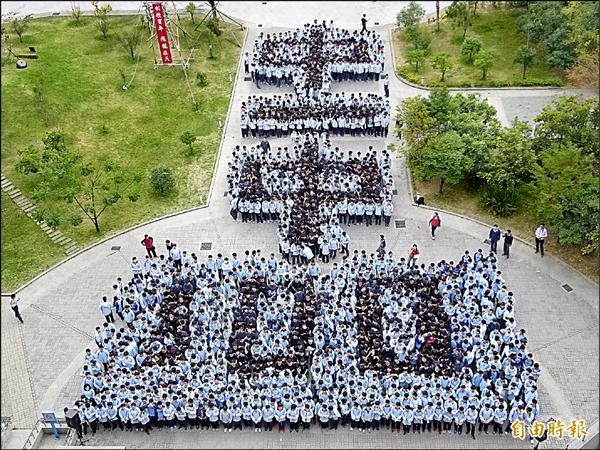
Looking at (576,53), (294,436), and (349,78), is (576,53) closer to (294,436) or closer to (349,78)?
(349,78)

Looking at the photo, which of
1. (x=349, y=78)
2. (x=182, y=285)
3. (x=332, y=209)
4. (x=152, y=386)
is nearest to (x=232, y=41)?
(x=349, y=78)

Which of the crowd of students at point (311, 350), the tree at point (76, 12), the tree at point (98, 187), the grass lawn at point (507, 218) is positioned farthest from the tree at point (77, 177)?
the tree at point (76, 12)

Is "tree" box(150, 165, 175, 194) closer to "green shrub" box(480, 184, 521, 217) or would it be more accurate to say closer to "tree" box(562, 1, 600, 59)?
"green shrub" box(480, 184, 521, 217)

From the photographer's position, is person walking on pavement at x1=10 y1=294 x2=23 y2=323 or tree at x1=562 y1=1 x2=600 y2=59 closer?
person walking on pavement at x1=10 y1=294 x2=23 y2=323

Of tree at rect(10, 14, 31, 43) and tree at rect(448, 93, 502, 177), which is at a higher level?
tree at rect(10, 14, 31, 43)

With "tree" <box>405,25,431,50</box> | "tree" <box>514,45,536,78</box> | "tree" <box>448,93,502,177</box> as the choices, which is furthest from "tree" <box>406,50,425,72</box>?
"tree" <box>448,93,502,177</box>

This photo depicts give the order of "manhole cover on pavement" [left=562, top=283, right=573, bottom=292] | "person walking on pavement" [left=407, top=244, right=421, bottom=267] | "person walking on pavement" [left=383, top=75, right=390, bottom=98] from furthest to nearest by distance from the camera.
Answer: "person walking on pavement" [left=383, top=75, right=390, bottom=98] < "person walking on pavement" [left=407, top=244, right=421, bottom=267] < "manhole cover on pavement" [left=562, top=283, right=573, bottom=292]
